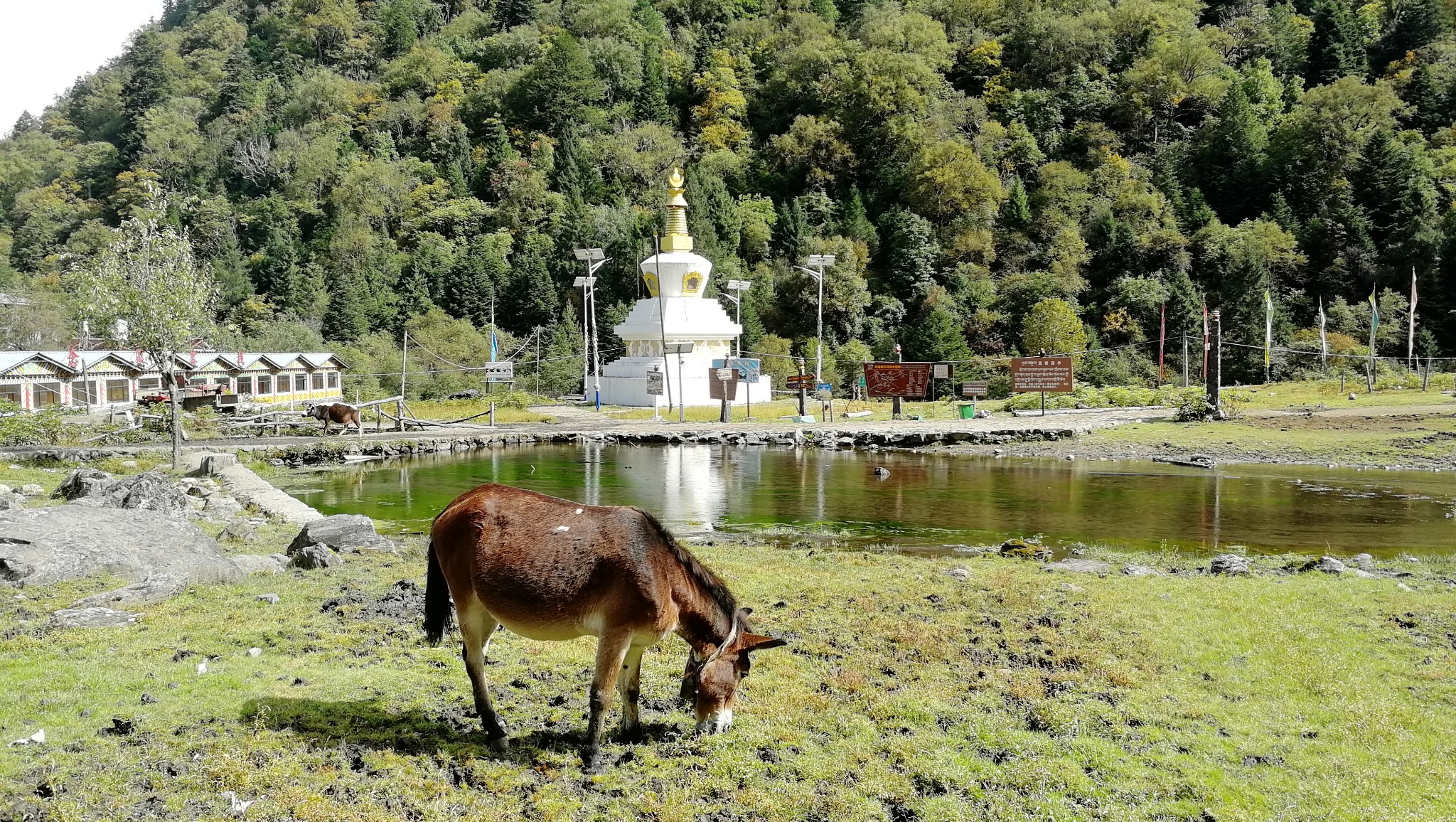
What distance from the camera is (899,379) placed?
4153cm

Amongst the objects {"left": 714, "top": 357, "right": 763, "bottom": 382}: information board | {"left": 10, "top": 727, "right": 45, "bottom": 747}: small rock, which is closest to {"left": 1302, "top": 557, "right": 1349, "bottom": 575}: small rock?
{"left": 10, "top": 727, "right": 45, "bottom": 747}: small rock

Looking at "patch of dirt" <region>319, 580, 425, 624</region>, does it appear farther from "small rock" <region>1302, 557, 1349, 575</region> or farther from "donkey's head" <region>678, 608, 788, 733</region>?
"small rock" <region>1302, 557, 1349, 575</region>

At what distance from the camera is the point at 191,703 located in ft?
21.2

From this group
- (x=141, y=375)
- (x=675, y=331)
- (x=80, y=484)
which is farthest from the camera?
(x=675, y=331)

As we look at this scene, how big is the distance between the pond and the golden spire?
22.4m

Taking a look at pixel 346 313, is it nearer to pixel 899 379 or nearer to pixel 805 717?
pixel 899 379

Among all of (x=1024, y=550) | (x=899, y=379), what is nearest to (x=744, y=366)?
(x=899, y=379)

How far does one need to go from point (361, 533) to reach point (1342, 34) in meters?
95.5

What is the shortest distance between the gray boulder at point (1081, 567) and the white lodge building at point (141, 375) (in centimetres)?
3394

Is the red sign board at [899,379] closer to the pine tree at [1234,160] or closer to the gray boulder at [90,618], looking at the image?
the gray boulder at [90,618]

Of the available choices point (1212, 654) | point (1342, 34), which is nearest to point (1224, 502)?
point (1212, 654)

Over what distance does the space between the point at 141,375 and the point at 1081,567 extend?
4842 centimetres

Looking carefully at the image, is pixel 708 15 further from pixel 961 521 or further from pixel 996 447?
pixel 961 521

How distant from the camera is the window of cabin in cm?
4447
